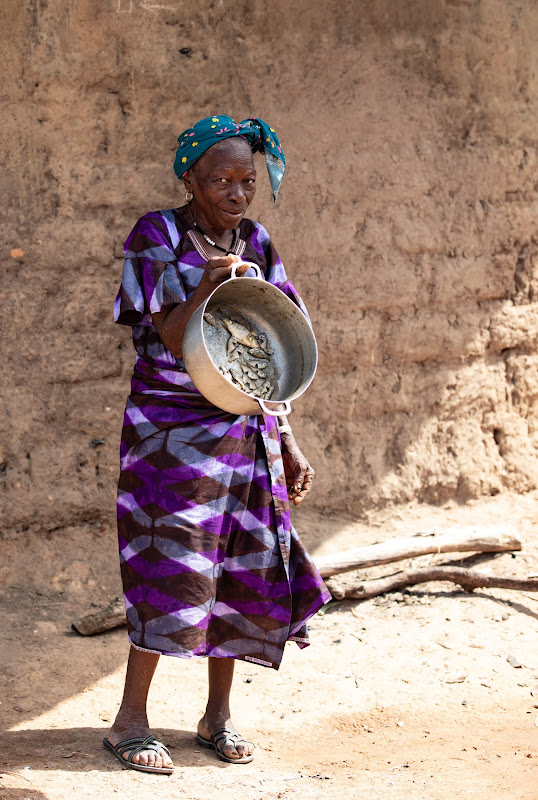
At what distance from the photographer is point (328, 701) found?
10.8 ft

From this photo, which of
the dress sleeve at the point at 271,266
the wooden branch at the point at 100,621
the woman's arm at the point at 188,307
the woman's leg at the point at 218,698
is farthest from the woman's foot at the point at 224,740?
the dress sleeve at the point at 271,266

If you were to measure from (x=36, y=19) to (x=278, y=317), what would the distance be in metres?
1.99

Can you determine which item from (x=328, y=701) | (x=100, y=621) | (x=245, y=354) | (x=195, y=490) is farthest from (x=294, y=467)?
(x=100, y=621)

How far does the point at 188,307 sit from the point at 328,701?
1596 millimetres

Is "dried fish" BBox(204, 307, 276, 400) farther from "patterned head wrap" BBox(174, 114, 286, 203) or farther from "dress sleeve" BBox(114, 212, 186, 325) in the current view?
"patterned head wrap" BBox(174, 114, 286, 203)

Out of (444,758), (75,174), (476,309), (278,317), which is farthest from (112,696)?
(476,309)

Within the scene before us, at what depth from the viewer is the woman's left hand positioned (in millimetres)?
2877

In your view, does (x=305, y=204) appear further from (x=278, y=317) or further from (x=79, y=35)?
(x=278, y=317)

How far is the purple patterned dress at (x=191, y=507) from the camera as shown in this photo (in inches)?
103

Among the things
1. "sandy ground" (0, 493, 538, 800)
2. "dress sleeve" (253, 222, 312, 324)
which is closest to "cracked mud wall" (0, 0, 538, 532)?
"sandy ground" (0, 493, 538, 800)

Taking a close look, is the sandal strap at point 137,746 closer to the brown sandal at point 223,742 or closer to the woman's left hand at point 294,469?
the brown sandal at point 223,742

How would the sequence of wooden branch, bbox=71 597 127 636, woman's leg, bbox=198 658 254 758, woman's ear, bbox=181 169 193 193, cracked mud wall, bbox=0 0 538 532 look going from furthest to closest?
1. cracked mud wall, bbox=0 0 538 532
2. wooden branch, bbox=71 597 127 636
3. woman's leg, bbox=198 658 254 758
4. woman's ear, bbox=181 169 193 193

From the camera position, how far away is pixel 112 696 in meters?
3.25

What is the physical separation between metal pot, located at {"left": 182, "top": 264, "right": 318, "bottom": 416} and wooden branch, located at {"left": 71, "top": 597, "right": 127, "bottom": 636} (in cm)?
148
